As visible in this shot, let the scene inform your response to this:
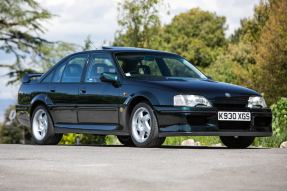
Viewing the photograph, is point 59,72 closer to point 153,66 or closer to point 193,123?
point 153,66

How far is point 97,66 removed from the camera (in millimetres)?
9672

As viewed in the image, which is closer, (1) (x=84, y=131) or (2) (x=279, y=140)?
(1) (x=84, y=131)

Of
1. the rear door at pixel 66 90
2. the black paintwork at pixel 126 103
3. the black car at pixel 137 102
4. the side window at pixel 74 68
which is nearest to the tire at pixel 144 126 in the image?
the black car at pixel 137 102

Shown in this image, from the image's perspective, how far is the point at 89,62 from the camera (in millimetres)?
9852

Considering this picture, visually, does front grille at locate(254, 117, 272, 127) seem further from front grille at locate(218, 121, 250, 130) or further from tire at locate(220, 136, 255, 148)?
tire at locate(220, 136, 255, 148)

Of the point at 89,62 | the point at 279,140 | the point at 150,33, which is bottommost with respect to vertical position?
the point at 279,140

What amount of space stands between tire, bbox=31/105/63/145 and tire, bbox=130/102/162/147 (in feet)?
7.27

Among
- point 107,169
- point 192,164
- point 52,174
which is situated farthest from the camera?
point 192,164

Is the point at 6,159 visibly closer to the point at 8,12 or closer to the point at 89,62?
the point at 89,62

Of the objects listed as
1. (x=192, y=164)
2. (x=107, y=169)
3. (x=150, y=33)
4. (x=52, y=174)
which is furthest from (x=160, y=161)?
(x=150, y=33)

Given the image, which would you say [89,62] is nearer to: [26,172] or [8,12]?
[26,172]

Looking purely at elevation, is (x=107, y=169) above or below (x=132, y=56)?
below

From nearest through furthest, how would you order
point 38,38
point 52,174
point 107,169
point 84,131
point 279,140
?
point 52,174
point 107,169
point 84,131
point 279,140
point 38,38

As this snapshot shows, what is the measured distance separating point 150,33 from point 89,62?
63.0 ft
